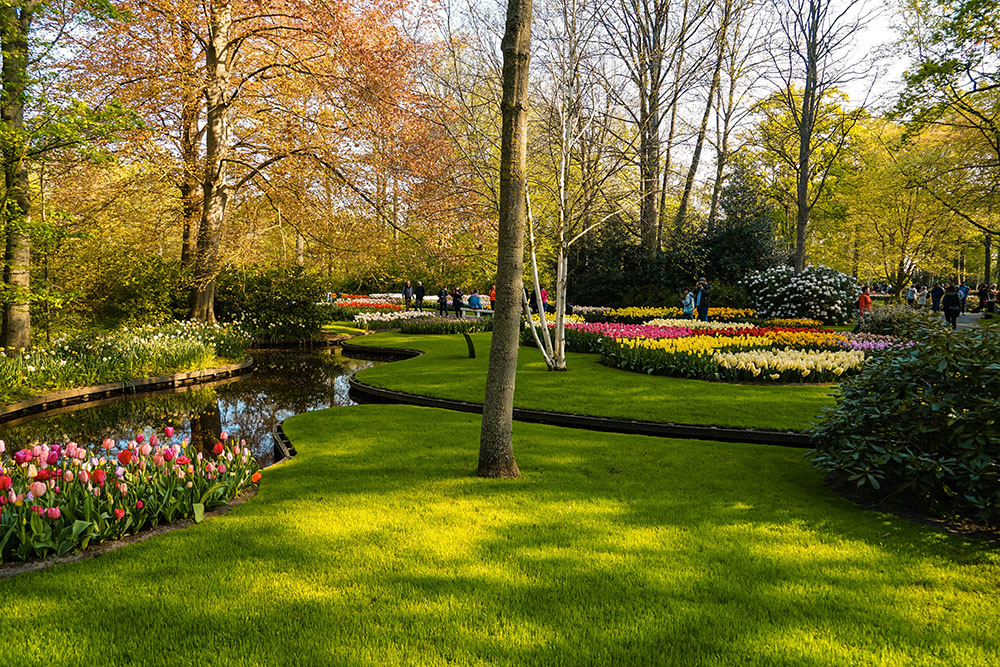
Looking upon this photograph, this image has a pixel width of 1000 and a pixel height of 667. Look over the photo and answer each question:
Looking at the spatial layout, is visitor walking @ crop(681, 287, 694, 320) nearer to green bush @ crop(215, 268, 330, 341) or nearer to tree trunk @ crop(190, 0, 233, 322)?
green bush @ crop(215, 268, 330, 341)

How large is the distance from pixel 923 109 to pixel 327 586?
72.2ft

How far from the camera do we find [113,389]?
11367 millimetres

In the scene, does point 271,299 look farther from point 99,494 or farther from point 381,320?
point 99,494

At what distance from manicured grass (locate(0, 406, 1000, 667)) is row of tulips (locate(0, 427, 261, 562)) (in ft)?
0.95

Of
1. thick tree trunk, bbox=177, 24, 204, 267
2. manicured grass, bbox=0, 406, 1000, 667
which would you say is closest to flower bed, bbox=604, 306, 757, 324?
thick tree trunk, bbox=177, 24, 204, 267

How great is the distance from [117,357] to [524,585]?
1187 cm

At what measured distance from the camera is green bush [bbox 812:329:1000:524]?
432 centimetres

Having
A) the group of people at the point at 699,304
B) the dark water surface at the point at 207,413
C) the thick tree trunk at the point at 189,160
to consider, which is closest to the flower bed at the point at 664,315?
the group of people at the point at 699,304

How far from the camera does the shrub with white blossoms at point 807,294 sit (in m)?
22.3

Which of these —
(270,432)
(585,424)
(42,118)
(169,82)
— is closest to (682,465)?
(585,424)

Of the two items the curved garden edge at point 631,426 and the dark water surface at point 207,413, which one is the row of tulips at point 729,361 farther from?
the dark water surface at point 207,413

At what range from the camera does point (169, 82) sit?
14516 mm

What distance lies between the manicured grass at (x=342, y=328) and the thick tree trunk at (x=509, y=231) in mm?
18263

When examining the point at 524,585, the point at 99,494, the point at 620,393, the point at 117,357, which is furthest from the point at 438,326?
the point at 524,585
